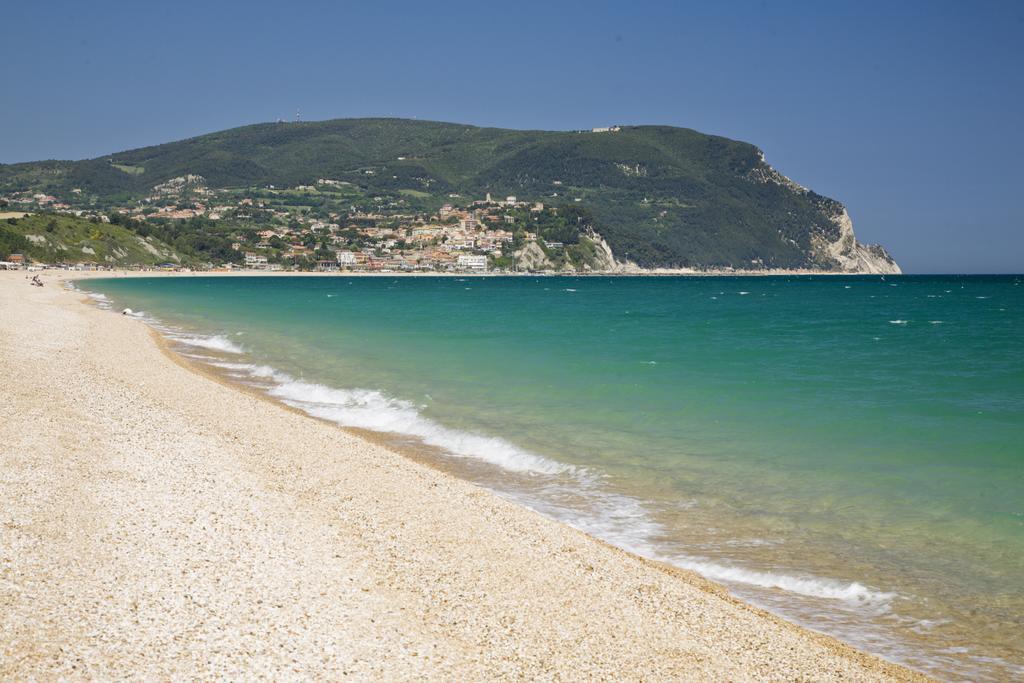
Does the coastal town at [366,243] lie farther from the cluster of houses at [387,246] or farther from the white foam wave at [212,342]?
the white foam wave at [212,342]

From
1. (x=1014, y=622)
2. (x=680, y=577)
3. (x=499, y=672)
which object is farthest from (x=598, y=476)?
(x=499, y=672)

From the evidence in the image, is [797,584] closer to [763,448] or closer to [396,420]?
[763,448]

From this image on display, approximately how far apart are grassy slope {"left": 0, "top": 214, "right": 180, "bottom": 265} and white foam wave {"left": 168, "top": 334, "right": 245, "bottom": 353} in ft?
323

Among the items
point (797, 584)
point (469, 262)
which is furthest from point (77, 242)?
point (797, 584)

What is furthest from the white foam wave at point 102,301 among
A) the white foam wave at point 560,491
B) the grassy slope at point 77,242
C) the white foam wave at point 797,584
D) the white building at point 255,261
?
the white building at point 255,261

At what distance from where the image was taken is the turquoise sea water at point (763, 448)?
7227mm

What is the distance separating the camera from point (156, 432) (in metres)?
10.9

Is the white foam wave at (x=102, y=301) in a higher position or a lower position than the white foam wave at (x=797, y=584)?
higher

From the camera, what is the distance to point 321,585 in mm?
5938

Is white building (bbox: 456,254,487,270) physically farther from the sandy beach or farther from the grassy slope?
the sandy beach

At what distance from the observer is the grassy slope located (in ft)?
375

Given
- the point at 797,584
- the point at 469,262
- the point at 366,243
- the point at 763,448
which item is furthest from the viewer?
the point at 366,243

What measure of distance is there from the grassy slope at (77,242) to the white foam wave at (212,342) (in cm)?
9833

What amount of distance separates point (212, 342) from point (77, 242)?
379 feet
